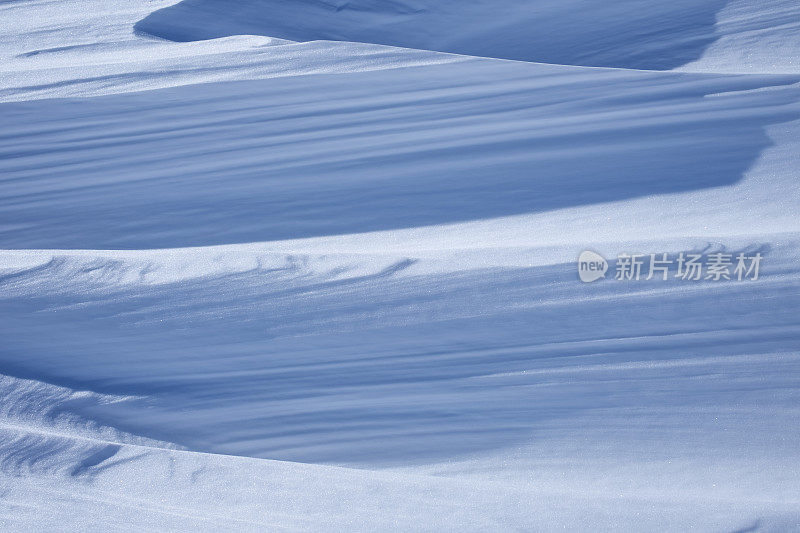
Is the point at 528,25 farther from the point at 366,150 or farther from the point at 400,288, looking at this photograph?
the point at 400,288

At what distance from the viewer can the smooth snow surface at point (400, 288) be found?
2.19ft

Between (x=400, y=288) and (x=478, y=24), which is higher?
(x=478, y=24)

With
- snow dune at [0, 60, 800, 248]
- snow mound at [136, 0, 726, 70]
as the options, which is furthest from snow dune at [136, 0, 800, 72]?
snow dune at [0, 60, 800, 248]

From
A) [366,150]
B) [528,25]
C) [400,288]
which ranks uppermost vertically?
[528,25]

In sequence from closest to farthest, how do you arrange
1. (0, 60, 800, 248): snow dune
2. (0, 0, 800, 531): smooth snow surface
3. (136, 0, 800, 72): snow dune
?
1. (0, 0, 800, 531): smooth snow surface
2. (0, 60, 800, 248): snow dune
3. (136, 0, 800, 72): snow dune

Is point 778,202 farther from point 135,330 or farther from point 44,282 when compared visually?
point 44,282

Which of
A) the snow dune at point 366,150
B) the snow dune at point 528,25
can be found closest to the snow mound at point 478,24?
the snow dune at point 528,25

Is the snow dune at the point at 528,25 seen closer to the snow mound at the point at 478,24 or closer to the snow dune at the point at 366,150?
the snow mound at the point at 478,24

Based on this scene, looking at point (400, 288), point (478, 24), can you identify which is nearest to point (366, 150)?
point (400, 288)

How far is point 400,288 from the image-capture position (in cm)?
80

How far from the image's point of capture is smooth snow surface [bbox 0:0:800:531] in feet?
2.19

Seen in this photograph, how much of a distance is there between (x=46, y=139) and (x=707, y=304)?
887 millimetres

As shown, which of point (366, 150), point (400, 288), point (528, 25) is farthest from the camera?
point (528, 25)

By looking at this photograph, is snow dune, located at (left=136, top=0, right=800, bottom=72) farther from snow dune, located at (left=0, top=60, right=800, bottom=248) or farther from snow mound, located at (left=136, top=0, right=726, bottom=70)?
snow dune, located at (left=0, top=60, right=800, bottom=248)
